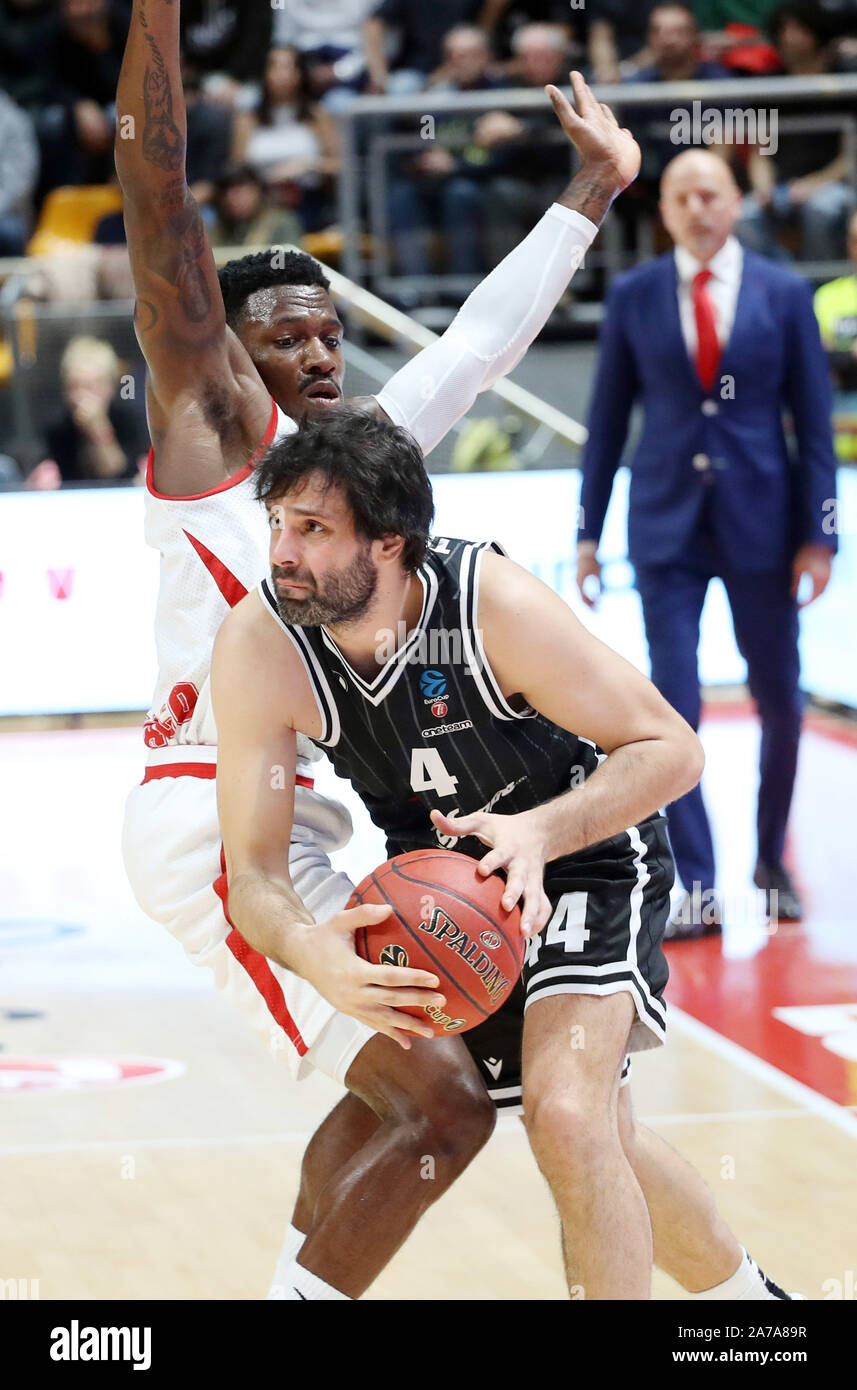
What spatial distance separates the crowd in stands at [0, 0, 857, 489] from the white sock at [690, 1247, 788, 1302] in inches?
317

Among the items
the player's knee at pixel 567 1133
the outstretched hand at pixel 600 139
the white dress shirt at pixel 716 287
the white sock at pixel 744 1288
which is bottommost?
the white sock at pixel 744 1288

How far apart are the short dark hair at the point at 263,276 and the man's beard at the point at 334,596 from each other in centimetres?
89

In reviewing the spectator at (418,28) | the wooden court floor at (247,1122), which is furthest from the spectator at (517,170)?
the wooden court floor at (247,1122)

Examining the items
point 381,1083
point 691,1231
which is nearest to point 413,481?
point 381,1083

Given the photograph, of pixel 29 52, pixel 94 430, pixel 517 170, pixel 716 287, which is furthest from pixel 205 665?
pixel 29 52

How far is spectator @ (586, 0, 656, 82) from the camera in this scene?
11.8 metres

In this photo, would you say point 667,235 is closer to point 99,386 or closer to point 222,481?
point 99,386

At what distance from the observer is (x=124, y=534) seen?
8.76m

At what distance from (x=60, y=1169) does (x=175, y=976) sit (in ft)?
5.09

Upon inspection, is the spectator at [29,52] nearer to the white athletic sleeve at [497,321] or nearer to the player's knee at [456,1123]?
the white athletic sleeve at [497,321]

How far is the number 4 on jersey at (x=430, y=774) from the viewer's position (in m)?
2.93

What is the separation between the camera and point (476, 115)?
35.6 feet

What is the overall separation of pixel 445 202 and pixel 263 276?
7464 mm
